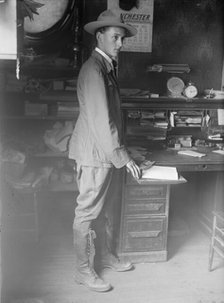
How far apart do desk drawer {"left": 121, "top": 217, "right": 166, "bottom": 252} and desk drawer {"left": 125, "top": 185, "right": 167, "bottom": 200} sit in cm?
19

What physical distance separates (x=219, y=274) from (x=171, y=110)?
156 cm

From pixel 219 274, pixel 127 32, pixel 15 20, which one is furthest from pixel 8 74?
pixel 219 274

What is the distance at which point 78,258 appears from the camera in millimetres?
3125

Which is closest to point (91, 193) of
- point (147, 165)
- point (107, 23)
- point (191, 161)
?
point (147, 165)

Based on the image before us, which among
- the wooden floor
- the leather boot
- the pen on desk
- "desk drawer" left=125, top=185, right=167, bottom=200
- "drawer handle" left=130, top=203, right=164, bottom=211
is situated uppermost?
the pen on desk

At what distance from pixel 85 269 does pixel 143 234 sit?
58cm

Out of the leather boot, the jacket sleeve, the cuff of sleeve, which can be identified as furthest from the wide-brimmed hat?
the leather boot

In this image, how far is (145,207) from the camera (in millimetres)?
3383

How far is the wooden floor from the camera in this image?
295 cm

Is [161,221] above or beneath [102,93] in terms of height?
beneath

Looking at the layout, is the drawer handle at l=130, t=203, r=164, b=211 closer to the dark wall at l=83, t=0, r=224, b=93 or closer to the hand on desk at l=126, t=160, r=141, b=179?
the hand on desk at l=126, t=160, r=141, b=179

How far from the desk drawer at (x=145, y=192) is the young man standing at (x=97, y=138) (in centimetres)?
27

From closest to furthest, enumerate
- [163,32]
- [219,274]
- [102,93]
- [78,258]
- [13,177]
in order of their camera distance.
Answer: [102,93]
[78,258]
[219,274]
[13,177]
[163,32]

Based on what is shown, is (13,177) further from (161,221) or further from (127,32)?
(127,32)
